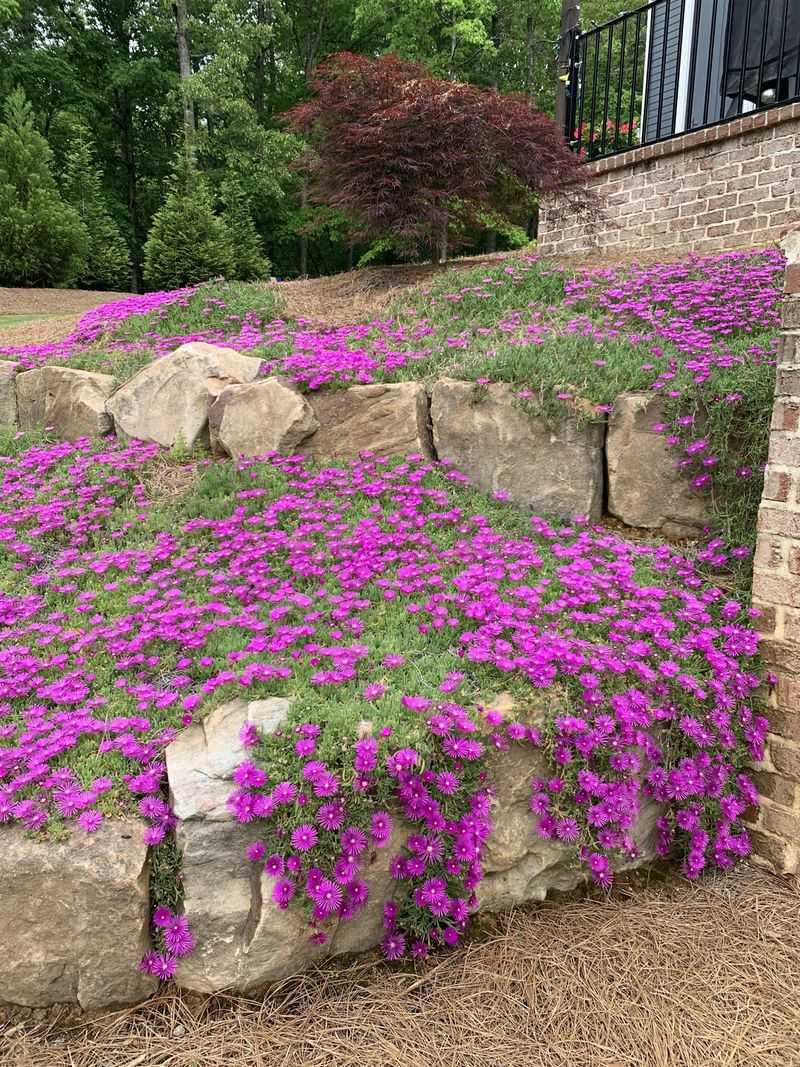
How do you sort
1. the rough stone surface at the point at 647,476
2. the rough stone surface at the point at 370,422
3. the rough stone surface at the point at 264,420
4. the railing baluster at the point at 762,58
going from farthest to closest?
the railing baluster at the point at 762,58
the rough stone surface at the point at 264,420
the rough stone surface at the point at 370,422
the rough stone surface at the point at 647,476

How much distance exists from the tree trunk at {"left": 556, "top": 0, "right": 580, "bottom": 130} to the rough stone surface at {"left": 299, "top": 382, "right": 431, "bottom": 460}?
8.01m

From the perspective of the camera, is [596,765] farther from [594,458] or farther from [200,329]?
[200,329]

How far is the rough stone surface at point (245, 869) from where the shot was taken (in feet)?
7.04

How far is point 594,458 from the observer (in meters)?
4.11

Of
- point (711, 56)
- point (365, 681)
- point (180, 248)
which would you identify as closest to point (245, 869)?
point (365, 681)

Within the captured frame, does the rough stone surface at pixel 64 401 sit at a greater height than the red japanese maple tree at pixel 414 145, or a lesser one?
lesser

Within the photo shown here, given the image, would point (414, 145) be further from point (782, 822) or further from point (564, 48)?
point (782, 822)

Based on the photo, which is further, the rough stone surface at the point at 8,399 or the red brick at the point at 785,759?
the rough stone surface at the point at 8,399

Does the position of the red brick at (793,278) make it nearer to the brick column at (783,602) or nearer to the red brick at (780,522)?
the brick column at (783,602)

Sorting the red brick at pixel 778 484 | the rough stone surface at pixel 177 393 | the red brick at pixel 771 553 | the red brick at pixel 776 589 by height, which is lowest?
the red brick at pixel 776 589

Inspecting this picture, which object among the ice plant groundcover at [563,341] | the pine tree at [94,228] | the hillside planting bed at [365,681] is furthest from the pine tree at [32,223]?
the hillside planting bed at [365,681]

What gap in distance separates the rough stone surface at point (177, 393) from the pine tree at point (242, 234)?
11.3 metres

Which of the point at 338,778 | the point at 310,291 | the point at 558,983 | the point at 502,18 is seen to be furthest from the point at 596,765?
the point at 502,18

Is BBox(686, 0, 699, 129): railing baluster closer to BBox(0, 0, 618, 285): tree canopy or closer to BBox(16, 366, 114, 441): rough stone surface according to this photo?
BBox(16, 366, 114, 441): rough stone surface
